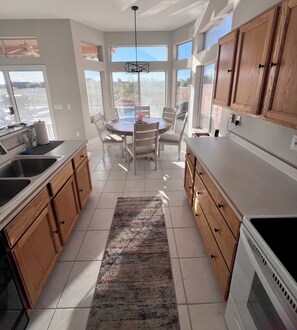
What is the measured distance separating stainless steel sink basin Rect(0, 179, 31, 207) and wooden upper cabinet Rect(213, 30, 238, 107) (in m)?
1.97

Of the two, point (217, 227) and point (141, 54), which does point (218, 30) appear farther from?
point (217, 227)

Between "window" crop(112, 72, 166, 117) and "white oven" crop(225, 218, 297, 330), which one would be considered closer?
"white oven" crop(225, 218, 297, 330)

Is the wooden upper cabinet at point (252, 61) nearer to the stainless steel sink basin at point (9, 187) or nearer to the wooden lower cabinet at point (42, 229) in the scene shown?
→ the wooden lower cabinet at point (42, 229)

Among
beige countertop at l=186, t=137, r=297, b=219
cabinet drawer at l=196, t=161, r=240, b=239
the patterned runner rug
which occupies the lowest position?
the patterned runner rug

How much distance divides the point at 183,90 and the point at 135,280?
16.7 feet

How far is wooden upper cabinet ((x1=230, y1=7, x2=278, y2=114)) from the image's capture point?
1.33 metres

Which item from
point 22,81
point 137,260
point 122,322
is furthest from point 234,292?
point 22,81

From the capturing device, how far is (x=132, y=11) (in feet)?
12.7

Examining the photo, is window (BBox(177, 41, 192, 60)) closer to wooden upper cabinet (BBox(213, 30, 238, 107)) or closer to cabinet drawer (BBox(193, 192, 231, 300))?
wooden upper cabinet (BBox(213, 30, 238, 107))

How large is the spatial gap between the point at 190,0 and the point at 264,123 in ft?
9.70

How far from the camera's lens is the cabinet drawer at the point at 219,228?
4.17 ft

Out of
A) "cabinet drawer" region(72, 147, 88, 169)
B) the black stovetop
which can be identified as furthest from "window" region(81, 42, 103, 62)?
the black stovetop

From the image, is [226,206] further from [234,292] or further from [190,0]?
[190,0]

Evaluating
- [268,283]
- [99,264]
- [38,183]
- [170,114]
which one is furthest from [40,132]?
[170,114]
